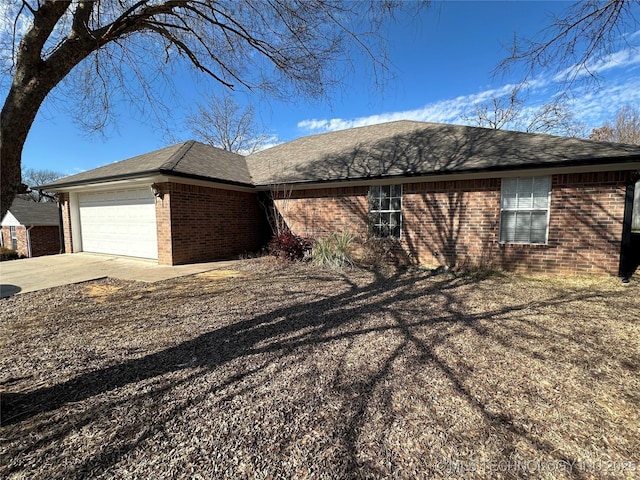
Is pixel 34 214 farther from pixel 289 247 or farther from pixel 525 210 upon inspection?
pixel 525 210

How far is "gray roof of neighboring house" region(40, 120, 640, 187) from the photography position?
6941 millimetres

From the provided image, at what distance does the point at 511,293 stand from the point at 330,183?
5831 millimetres

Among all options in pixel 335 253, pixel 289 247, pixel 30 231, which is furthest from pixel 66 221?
pixel 30 231

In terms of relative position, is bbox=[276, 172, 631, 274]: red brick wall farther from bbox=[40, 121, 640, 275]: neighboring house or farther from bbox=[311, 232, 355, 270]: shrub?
bbox=[311, 232, 355, 270]: shrub

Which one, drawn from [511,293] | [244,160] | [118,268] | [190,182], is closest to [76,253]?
[118,268]

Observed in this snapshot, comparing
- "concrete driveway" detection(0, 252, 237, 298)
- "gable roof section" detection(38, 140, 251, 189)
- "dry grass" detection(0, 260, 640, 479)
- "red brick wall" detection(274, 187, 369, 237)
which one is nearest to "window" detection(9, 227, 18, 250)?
"gable roof section" detection(38, 140, 251, 189)

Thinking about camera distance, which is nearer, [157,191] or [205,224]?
[157,191]

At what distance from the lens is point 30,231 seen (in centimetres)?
2130

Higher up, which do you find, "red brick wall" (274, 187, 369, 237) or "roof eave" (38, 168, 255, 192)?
"roof eave" (38, 168, 255, 192)

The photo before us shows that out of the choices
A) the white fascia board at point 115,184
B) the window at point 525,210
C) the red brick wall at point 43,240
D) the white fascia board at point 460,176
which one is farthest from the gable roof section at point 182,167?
A: the red brick wall at point 43,240

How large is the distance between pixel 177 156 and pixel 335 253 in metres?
6.37

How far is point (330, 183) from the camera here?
9477 mm

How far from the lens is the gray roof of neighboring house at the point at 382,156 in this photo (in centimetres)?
694

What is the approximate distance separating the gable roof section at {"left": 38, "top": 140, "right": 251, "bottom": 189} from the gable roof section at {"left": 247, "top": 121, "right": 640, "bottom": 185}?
88 centimetres
